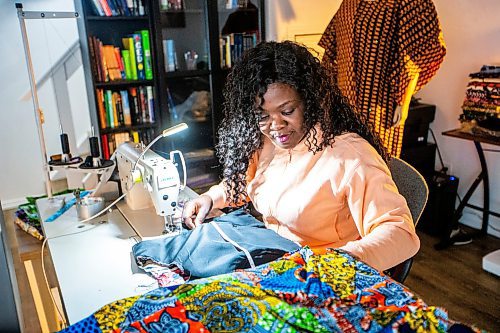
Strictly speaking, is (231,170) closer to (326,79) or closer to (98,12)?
(326,79)

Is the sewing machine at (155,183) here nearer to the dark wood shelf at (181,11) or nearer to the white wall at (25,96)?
the dark wood shelf at (181,11)

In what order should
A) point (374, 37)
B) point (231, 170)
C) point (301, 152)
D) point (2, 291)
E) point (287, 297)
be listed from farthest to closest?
point (374, 37) < point (231, 170) < point (301, 152) < point (2, 291) < point (287, 297)

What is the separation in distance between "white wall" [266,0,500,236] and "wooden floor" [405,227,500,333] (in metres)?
0.38

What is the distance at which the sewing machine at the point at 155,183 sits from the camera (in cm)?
151

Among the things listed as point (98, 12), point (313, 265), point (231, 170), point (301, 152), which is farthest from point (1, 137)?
point (313, 265)

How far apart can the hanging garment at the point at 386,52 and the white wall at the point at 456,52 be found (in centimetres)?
54

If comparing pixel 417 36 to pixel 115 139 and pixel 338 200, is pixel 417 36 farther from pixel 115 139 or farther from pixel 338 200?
pixel 115 139

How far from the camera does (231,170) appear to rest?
62.1 inches

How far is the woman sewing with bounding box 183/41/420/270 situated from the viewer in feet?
3.89

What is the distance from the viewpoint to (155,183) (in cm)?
151

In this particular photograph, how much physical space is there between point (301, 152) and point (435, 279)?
1.56 meters

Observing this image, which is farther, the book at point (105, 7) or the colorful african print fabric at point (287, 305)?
the book at point (105, 7)

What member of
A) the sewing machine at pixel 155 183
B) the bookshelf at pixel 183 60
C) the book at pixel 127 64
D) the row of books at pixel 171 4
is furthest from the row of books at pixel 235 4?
the sewing machine at pixel 155 183

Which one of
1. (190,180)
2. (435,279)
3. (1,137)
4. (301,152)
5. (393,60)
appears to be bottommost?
(435,279)
